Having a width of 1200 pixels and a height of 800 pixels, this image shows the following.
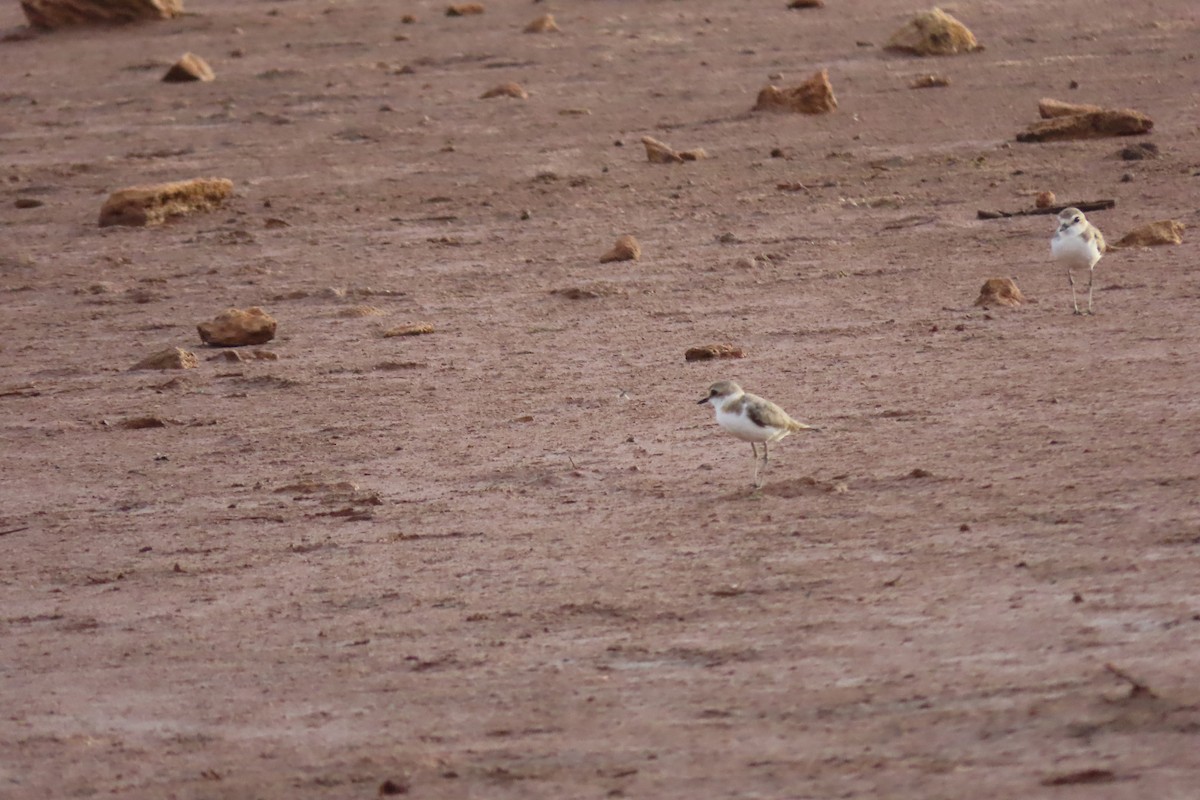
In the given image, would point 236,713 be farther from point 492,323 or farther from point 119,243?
point 119,243

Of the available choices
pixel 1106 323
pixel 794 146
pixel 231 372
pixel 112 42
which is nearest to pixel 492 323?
pixel 231 372

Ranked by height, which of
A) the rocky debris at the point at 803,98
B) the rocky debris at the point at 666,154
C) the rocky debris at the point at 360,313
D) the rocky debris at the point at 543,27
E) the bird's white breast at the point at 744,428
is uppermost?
the bird's white breast at the point at 744,428

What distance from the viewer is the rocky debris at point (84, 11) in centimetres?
2158

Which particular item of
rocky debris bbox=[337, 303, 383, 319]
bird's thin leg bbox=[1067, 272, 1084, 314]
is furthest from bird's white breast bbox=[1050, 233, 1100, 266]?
rocky debris bbox=[337, 303, 383, 319]

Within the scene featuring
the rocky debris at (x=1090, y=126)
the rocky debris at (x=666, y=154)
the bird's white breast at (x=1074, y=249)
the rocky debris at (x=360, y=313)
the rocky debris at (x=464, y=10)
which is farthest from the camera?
the rocky debris at (x=464, y=10)

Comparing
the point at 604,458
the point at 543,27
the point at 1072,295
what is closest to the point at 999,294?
the point at 1072,295

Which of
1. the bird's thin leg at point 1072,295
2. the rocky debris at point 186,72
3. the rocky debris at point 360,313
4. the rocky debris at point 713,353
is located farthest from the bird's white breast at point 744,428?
the rocky debris at point 186,72

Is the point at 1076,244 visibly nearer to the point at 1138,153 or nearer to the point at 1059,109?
the point at 1138,153

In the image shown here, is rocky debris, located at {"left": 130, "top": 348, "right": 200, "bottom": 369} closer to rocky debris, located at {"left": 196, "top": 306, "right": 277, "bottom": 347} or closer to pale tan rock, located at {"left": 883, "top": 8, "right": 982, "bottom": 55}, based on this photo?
rocky debris, located at {"left": 196, "top": 306, "right": 277, "bottom": 347}

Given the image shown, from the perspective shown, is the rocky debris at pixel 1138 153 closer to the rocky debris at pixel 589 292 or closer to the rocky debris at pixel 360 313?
the rocky debris at pixel 589 292

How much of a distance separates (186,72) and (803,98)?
22.1 ft

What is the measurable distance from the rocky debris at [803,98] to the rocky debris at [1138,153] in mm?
3185

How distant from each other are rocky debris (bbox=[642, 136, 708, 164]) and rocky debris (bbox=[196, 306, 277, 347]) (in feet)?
16.0

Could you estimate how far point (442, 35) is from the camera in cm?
2042
